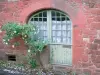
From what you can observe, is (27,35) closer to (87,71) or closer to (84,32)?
(84,32)

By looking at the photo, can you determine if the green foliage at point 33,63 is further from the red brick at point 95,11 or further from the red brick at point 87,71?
the red brick at point 95,11

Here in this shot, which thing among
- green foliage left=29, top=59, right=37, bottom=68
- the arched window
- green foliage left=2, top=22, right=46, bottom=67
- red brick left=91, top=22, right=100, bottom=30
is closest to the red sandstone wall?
red brick left=91, top=22, right=100, bottom=30

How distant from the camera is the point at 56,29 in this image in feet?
28.0

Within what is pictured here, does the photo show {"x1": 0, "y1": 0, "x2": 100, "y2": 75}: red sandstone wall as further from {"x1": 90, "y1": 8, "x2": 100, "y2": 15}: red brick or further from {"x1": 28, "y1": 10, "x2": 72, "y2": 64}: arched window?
{"x1": 28, "y1": 10, "x2": 72, "y2": 64}: arched window

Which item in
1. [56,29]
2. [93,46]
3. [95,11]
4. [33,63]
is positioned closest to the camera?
[95,11]

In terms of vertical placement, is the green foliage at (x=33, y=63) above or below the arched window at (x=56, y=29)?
below

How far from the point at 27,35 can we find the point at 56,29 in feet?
3.17

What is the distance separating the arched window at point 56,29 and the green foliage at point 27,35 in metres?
0.28

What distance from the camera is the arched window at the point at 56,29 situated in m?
8.42

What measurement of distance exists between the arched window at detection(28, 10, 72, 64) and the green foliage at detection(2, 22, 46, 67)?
0.28 metres

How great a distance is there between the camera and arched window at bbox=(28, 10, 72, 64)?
8422 millimetres

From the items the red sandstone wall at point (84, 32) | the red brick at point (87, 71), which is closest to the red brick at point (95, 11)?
the red sandstone wall at point (84, 32)

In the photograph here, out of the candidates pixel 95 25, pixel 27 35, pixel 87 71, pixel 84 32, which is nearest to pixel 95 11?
pixel 95 25

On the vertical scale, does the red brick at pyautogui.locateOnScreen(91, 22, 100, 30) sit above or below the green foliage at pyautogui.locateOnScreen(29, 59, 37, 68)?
above
